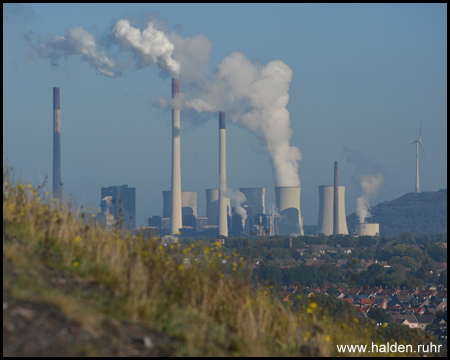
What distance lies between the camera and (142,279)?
404cm

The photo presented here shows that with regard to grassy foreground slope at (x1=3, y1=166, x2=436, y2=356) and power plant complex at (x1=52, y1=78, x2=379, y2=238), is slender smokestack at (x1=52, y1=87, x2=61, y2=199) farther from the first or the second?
grassy foreground slope at (x1=3, y1=166, x2=436, y2=356)

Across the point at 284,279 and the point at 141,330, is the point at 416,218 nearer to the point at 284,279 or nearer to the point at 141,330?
the point at 284,279

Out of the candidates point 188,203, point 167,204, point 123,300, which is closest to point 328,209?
point 188,203

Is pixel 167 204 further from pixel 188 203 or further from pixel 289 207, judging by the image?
pixel 289 207

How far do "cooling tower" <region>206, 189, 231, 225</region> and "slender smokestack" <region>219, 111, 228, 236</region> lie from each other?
232 centimetres

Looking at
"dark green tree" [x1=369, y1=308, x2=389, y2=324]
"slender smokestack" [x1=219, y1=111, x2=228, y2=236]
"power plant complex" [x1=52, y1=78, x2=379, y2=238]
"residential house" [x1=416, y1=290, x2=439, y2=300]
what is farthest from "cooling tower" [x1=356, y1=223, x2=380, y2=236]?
"dark green tree" [x1=369, y1=308, x2=389, y2=324]

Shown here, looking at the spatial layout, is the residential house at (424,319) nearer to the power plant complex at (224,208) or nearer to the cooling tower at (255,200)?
the power plant complex at (224,208)

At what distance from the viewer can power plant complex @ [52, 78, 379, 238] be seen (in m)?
66.1

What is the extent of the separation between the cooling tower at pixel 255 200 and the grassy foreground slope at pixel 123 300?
259ft

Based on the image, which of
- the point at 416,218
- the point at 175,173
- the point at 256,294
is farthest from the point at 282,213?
the point at 416,218

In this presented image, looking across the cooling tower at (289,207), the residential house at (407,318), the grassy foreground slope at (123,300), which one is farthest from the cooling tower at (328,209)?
the grassy foreground slope at (123,300)

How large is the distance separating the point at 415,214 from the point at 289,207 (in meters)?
89.6

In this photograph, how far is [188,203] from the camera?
283ft

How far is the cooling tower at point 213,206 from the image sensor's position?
83331mm
